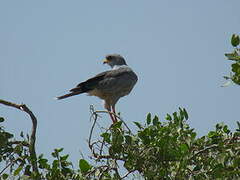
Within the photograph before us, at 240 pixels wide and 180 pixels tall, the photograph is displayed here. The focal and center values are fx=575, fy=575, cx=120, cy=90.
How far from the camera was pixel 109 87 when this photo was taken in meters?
11.1

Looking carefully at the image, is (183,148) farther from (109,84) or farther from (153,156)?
(109,84)

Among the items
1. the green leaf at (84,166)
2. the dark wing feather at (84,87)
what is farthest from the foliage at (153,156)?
the dark wing feather at (84,87)

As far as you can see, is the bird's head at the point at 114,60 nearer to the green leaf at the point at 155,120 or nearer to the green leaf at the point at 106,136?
the green leaf at the point at 155,120

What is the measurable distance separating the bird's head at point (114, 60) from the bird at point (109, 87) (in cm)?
103

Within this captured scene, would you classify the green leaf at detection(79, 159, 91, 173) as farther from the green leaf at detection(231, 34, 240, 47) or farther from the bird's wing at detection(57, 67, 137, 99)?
the bird's wing at detection(57, 67, 137, 99)

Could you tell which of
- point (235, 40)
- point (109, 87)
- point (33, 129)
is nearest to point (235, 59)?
point (235, 40)

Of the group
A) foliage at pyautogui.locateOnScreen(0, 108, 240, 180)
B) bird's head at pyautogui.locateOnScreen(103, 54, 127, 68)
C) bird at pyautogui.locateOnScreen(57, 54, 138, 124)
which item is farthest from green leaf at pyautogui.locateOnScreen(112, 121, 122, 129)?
bird's head at pyautogui.locateOnScreen(103, 54, 127, 68)

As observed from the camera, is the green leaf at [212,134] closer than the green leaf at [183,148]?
No

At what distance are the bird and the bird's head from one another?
103 centimetres

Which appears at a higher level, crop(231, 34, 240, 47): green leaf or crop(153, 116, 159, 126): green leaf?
crop(231, 34, 240, 47): green leaf

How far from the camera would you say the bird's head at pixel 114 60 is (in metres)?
12.7

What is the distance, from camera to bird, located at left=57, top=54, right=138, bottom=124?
11.0 meters

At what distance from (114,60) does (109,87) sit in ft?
5.77

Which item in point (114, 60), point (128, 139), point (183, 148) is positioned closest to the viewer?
point (183, 148)
